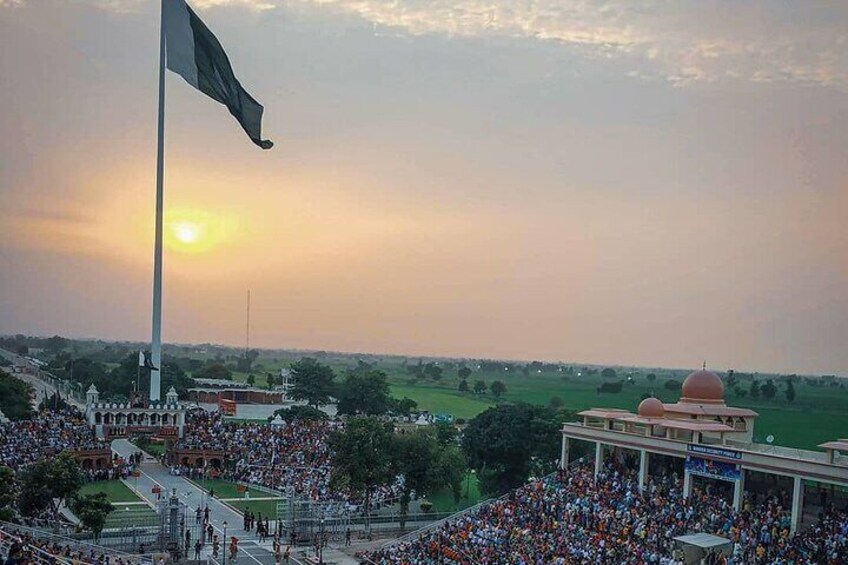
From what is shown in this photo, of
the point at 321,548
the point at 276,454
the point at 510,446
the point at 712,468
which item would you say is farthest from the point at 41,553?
the point at 276,454

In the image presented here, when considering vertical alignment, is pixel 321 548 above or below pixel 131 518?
below

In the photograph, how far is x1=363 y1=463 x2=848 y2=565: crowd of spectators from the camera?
1016 inches

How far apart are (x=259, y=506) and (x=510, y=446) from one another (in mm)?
14743

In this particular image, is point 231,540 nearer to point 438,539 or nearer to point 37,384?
point 438,539

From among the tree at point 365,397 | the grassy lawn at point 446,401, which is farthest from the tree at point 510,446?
the grassy lawn at point 446,401

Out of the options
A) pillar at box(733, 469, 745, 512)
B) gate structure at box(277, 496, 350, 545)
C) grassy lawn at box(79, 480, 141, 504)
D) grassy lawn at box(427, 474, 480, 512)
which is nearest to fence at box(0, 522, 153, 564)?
gate structure at box(277, 496, 350, 545)

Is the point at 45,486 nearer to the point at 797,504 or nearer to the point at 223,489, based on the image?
the point at 223,489

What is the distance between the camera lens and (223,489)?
50125 millimetres

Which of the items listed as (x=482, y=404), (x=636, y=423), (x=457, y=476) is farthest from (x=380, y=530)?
(x=482, y=404)

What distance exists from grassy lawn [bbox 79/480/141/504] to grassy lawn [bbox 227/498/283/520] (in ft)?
16.9

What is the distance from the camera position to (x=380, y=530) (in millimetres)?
41344

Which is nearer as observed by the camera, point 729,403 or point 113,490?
point 113,490

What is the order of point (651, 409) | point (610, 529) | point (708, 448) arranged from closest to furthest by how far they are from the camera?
point (610, 529)
point (708, 448)
point (651, 409)

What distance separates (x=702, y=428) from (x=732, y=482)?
238 cm
